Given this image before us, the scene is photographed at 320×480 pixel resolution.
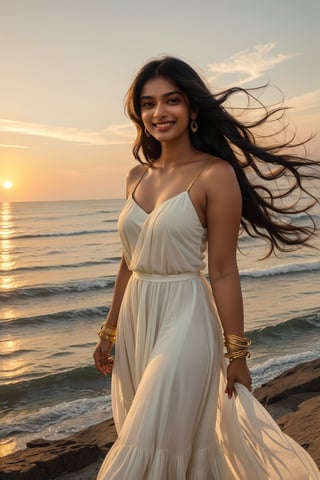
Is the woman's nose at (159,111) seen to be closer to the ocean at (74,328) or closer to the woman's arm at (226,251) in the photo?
the woman's arm at (226,251)

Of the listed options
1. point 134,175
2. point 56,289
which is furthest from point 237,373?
point 56,289

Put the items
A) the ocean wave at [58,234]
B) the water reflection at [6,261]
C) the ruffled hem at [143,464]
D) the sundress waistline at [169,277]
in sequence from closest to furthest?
the ruffled hem at [143,464] → the sundress waistline at [169,277] → the water reflection at [6,261] → the ocean wave at [58,234]

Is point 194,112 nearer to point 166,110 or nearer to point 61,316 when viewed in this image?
point 166,110

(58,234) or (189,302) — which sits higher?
(189,302)

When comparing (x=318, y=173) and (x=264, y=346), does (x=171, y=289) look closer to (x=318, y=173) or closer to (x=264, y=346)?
(x=318, y=173)

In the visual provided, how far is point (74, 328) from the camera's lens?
11406 mm

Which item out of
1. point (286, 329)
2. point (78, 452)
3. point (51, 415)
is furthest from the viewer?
point (286, 329)

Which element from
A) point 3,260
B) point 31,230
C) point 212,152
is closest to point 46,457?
point 212,152

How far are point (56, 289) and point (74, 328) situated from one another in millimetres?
4763

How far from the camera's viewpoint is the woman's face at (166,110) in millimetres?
2877

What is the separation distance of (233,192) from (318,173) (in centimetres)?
79

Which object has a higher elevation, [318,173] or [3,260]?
[318,173]

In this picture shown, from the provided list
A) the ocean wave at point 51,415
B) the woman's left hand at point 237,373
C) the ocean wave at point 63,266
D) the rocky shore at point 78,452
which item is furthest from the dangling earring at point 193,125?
the ocean wave at point 63,266

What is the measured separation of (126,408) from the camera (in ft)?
10.1
